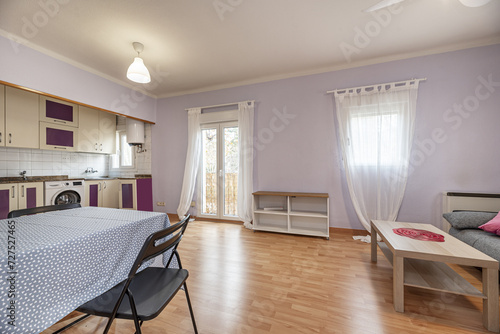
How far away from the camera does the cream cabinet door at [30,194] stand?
2.99 meters

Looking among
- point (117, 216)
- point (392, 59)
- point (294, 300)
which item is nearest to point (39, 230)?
point (117, 216)

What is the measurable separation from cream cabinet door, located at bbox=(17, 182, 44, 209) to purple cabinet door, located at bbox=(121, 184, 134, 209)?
4.21 ft

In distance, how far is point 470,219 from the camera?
89.0 inches

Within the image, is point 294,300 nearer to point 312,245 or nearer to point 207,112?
point 312,245

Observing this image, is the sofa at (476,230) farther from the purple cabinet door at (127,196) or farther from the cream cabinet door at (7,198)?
the cream cabinet door at (7,198)

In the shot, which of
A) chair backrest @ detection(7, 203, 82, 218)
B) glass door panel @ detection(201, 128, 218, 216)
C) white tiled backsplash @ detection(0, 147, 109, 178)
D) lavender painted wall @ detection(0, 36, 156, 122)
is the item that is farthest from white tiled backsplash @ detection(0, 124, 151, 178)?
chair backrest @ detection(7, 203, 82, 218)

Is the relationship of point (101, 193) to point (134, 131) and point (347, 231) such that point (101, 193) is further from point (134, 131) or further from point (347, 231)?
point (347, 231)

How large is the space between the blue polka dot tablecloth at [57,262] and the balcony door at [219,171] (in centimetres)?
270

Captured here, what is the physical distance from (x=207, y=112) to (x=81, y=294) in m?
3.70

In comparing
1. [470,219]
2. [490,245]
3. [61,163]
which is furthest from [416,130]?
[61,163]

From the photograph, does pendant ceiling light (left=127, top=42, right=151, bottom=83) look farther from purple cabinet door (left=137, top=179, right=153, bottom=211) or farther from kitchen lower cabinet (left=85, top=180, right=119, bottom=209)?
kitchen lower cabinet (left=85, top=180, right=119, bottom=209)

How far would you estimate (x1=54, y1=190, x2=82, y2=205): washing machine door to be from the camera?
11.3 feet

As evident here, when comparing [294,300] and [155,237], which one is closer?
[155,237]

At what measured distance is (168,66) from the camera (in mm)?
3324
